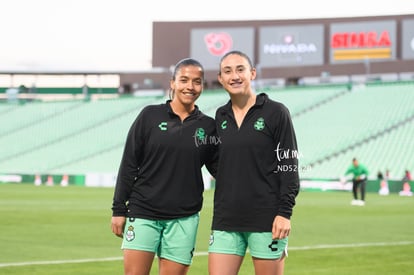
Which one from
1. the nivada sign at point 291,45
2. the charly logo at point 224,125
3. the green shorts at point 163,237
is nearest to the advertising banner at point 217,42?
the nivada sign at point 291,45

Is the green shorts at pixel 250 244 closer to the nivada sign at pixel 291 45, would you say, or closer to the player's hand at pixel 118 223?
the player's hand at pixel 118 223

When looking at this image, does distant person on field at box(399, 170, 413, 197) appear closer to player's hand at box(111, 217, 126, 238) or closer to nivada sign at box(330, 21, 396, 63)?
nivada sign at box(330, 21, 396, 63)

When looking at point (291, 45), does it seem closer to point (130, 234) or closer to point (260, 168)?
point (130, 234)

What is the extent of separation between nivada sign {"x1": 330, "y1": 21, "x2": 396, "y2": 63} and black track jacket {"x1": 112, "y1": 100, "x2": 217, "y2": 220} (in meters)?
68.4

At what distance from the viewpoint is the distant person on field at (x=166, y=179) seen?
7.35 metres

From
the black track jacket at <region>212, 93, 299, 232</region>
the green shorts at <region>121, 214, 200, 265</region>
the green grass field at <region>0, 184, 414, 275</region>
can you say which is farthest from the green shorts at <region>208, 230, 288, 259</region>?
the green grass field at <region>0, 184, 414, 275</region>

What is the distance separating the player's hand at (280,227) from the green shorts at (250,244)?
106mm

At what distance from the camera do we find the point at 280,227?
682 centimetres

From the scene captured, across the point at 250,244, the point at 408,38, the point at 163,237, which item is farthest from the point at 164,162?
the point at 408,38

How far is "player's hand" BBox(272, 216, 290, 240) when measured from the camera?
22.4 ft

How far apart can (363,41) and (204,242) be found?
5980 cm

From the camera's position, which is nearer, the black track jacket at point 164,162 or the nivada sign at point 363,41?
the black track jacket at point 164,162

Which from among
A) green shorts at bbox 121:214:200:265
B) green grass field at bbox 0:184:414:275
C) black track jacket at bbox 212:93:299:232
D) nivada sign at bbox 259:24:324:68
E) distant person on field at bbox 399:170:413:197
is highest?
nivada sign at bbox 259:24:324:68

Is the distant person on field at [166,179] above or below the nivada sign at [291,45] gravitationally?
below
